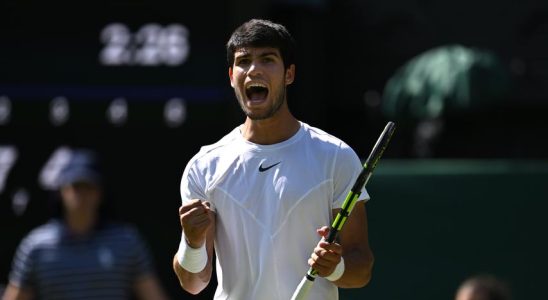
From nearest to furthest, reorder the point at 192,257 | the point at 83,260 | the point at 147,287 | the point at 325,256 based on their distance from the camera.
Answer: the point at 325,256, the point at 192,257, the point at 83,260, the point at 147,287

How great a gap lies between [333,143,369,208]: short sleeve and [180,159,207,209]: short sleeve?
0.45 m

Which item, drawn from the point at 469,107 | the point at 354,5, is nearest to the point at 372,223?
the point at 469,107

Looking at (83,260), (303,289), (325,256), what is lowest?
(83,260)

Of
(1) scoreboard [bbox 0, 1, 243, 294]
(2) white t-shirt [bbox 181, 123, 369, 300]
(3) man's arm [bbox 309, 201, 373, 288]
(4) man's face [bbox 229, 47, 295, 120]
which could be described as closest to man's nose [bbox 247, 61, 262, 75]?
(4) man's face [bbox 229, 47, 295, 120]

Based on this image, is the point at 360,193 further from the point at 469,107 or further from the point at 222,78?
the point at 469,107

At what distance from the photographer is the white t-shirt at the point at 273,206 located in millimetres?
4480

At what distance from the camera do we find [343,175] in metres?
4.54

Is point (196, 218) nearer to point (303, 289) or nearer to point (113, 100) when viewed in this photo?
point (303, 289)

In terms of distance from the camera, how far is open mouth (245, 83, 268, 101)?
4.54 metres

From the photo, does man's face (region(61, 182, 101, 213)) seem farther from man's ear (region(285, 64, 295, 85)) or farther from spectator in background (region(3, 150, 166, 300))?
man's ear (region(285, 64, 295, 85))

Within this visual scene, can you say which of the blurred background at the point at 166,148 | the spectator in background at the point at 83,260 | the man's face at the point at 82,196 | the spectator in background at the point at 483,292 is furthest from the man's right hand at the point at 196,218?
the blurred background at the point at 166,148

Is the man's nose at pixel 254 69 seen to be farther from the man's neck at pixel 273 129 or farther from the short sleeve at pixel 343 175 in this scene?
the short sleeve at pixel 343 175

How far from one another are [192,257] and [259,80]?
63cm

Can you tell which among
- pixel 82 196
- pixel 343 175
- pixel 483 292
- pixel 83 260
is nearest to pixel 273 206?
pixel 343 175
